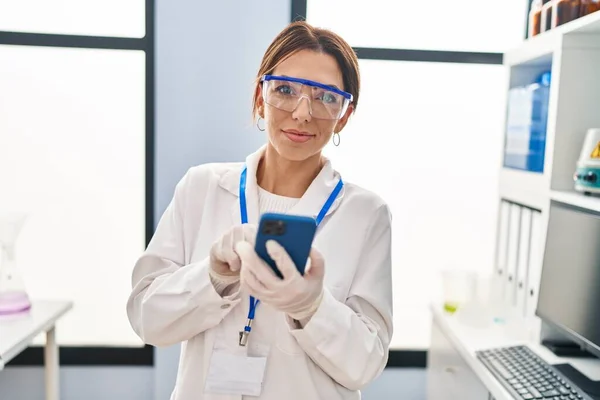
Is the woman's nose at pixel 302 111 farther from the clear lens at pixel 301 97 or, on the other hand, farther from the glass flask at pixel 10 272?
the glass flask at pixel 10 272

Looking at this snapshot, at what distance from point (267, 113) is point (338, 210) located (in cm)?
27

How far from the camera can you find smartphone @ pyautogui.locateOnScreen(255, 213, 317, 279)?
0.82 meters

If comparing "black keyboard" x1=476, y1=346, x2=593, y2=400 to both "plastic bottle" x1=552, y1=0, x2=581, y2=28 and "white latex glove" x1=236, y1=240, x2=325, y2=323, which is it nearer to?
"white latex glove" x1=236, y1=240, x2=325, y2=323

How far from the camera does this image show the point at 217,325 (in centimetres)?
108

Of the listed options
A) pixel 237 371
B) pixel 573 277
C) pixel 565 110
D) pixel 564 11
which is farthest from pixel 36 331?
pixel 564 11

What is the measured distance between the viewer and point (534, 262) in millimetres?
1862

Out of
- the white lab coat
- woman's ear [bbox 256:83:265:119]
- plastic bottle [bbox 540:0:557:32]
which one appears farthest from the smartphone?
plastic bottle [bbox 540:0:557:32]

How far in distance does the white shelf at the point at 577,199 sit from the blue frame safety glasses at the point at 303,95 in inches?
33.6

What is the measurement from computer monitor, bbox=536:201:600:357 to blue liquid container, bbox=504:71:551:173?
35cm

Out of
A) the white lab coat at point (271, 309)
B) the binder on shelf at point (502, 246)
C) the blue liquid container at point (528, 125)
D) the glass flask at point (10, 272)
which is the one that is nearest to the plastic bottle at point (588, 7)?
the blue liquid container at point (528, 125)

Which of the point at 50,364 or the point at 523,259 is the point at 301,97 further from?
the point at 50,364

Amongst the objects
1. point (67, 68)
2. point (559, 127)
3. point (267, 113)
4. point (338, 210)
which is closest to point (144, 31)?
point (67, 68)

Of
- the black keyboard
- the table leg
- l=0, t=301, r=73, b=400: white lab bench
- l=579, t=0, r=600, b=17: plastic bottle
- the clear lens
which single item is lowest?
the table leg

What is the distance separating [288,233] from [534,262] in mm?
1362
